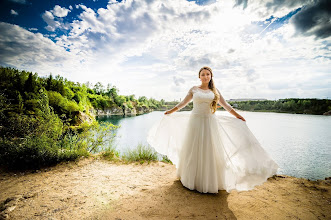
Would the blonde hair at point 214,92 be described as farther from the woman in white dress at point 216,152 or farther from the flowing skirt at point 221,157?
the flowing skirt at point 221,157

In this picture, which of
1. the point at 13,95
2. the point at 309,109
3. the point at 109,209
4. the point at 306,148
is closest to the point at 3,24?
the point at 109,209

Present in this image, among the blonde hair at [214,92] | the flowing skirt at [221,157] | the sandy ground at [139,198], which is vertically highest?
the blonde hair at [214,92]

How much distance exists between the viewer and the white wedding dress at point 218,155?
109 inches

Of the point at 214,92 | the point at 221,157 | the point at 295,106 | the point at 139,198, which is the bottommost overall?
the point at 139,198

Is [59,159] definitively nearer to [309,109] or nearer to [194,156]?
[194,156]

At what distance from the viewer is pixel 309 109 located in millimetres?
48625

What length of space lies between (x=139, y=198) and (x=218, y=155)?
1.86 meters

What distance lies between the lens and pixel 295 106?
53312 mm

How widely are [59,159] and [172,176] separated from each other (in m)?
3.73

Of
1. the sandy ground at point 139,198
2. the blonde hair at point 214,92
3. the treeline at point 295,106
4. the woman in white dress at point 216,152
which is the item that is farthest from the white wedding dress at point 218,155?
the treeline at point 295,106

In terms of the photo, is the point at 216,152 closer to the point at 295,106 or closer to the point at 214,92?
the point at 214,92

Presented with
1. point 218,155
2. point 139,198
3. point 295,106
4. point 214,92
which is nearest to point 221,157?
point 218,155

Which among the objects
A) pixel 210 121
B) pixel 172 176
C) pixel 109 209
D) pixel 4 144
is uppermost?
pixel 210 121

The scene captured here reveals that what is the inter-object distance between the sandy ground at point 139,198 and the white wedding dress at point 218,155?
355mm
